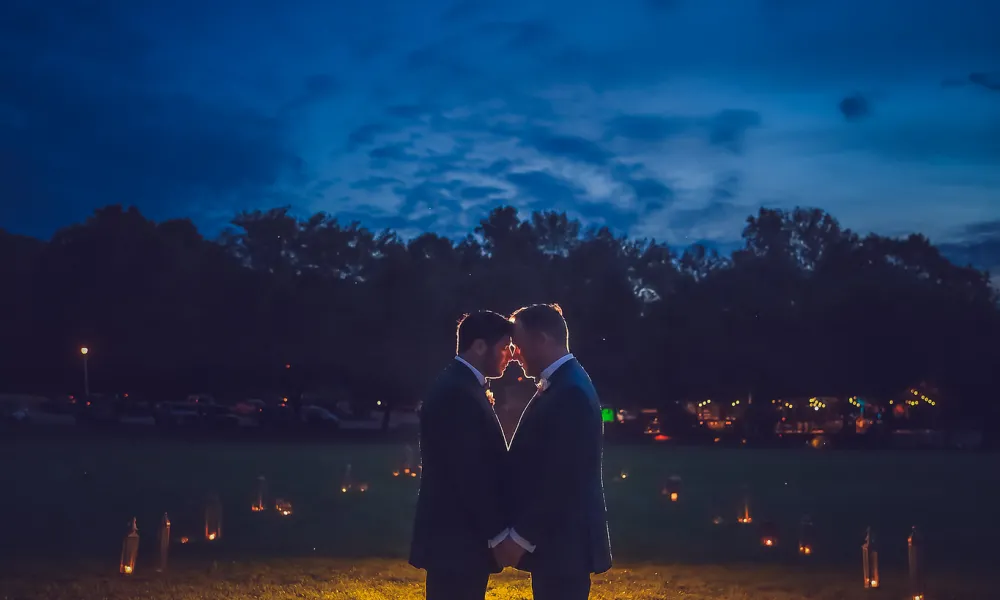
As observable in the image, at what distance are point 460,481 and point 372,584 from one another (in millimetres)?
6644

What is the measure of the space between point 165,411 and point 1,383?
11.9 metres

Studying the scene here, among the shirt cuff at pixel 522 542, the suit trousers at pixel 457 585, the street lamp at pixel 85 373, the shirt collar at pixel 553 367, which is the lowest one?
the suit trousers at pixel 457 585

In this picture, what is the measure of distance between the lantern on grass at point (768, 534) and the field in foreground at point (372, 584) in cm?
175

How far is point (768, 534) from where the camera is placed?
15648 millimetres

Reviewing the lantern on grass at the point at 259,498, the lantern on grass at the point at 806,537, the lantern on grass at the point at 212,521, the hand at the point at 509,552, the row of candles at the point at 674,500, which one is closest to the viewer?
the hand at the point at 509,552

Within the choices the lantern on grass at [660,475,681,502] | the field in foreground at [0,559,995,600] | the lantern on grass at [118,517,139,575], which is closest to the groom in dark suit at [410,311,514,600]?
the field in foreground at [0,559,995,600]

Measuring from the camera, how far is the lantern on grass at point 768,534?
15.6 m

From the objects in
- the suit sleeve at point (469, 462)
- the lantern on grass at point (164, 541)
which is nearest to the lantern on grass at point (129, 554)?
the lantern on grass at point (164, 541)

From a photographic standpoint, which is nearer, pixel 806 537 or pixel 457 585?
pixel 457 585

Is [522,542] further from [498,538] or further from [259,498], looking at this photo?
[259,498]

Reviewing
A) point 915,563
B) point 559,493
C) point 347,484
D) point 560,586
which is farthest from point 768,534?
point 347,484

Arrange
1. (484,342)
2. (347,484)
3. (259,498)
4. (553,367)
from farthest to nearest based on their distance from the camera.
→ (347,484) < (259,498) < (484,342) < (553,367)

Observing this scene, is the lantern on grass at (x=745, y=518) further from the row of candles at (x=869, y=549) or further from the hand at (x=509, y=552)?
the hand at (x=509, y=552)

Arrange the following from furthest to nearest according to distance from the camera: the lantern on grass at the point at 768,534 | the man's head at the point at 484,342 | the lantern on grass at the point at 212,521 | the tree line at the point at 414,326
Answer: the tree line at the point at 414,326 → the lantern on grass at the point at 212,521 → the lantern on grass at the point at 768,534 → the man's head at the point at 484,342
